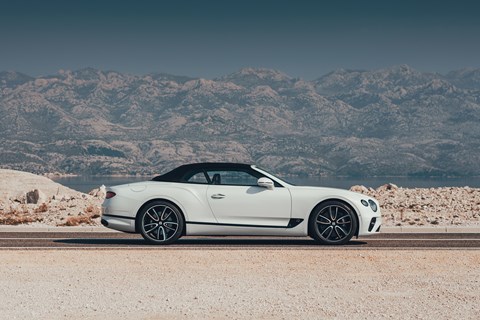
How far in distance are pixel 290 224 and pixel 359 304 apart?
5.73m

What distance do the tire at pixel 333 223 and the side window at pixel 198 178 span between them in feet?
6.87

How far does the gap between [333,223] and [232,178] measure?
2019 millimetres

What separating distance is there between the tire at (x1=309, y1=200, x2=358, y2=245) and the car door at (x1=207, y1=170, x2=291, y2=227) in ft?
1.74

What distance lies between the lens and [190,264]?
1309 centimetres

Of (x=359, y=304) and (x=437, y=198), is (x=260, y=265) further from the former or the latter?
(x=437, y=198)

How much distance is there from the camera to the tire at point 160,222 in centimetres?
1530

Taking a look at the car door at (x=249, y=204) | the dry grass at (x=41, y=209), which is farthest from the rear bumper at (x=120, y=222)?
the dry grass at (x=41, y=209)

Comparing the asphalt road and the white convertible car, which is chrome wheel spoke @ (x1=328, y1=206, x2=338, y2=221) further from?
the asphalt road

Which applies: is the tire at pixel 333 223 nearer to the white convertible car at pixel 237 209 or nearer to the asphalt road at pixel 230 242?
the white convertible car at pixel 237 209

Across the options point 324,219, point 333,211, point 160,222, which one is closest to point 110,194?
point 160,222

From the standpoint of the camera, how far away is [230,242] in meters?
16.5

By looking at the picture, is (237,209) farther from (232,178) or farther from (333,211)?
(333,211)

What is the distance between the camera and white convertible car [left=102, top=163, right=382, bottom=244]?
601 inches

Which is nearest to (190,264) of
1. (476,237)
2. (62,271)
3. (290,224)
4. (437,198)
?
(62,271)
